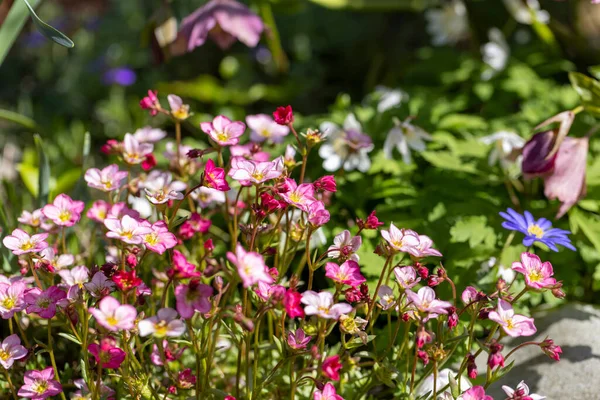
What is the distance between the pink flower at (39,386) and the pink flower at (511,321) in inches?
31.6

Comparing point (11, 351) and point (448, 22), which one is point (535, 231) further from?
point (448, 22)

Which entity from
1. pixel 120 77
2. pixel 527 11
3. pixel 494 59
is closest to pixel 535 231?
pixel 494 59

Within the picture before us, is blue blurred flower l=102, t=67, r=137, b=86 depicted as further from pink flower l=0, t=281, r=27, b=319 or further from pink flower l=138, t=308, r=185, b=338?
pink flower l=138, t=308, r=185, b=338

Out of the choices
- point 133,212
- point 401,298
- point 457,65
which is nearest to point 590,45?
point 457,65

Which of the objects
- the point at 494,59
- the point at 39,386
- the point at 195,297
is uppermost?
the point at 195,297

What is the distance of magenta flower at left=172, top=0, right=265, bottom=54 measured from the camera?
6.17ft

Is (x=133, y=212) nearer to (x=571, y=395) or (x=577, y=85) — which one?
(x=571, y=395)

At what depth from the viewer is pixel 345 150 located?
1744 mm

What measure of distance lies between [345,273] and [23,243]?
630 mm

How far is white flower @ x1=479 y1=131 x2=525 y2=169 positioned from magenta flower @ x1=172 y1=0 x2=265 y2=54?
79 cm

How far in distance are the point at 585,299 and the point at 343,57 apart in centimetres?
204

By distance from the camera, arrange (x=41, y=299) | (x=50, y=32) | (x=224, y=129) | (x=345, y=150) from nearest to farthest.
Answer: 1. (x=41, y=299)
2. (x=224, y=129)
3. (x=50, y=32)
4. (x=345, y=150)

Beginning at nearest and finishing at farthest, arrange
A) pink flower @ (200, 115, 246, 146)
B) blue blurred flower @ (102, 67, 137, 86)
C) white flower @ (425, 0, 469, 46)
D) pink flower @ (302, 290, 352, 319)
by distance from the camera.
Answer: pink flower @ (302, 290, 352, 319)
pink flower @ (200, 115, 246, 146)
white flower @ (425, 0, 469, 46)
blue blurred flower @ (102, 67, 137, 86)

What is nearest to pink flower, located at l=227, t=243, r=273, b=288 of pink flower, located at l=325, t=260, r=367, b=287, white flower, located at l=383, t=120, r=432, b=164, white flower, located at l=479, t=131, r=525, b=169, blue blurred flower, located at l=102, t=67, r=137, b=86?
pink flower, located at l=325, t=260, r=367, b=287
